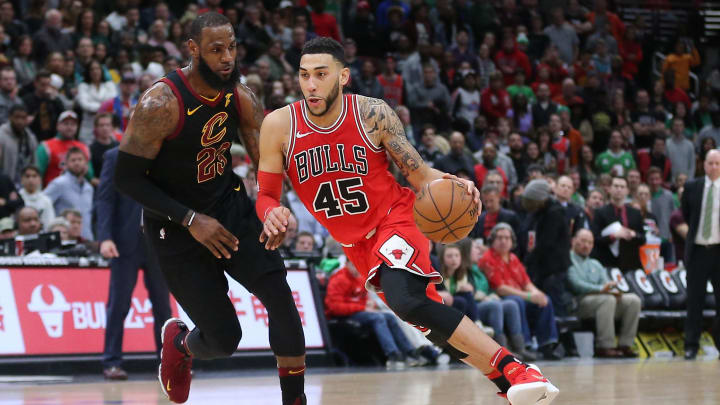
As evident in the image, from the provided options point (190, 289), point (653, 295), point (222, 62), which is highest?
point (222, 62)

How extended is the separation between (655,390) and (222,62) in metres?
4.50

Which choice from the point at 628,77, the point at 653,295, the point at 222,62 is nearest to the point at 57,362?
the point at 222,62

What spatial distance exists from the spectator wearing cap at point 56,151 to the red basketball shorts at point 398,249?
23.5 ft

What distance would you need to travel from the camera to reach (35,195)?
11.6 metres

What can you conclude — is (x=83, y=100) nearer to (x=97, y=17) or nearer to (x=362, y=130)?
(x=97, y=17)

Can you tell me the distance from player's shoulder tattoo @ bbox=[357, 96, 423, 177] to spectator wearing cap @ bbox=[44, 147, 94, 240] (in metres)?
6.55

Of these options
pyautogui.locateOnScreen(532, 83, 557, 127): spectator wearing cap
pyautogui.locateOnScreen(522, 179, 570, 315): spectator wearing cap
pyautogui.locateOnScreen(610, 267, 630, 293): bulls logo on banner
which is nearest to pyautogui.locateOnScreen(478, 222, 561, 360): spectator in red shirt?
pyautogui.locateOnScreen(522, 179, 570, 315): spectator wearing cap

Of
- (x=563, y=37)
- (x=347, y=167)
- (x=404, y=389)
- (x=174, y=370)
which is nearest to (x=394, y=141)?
(x=347, y=167)

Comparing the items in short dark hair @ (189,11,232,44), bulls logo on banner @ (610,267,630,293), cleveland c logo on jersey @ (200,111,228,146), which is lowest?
bulls logo on banner @ (610,267,630,293)

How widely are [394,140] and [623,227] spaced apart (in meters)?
9.33

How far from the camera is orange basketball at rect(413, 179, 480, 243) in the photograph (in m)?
5.52

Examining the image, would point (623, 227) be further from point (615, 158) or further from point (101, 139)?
point (101, 139)

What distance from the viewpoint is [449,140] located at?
16.0 metres

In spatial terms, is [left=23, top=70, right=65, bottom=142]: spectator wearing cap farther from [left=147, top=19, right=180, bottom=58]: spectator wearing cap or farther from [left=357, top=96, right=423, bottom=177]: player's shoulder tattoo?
[left=357, top=96, right=423, bottom=177]: player's shoulder tattoo
